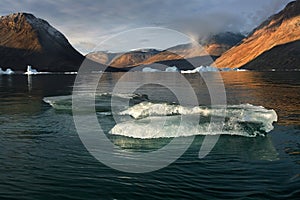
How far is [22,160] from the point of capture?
12.8 m

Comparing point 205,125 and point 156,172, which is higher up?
point 205,125

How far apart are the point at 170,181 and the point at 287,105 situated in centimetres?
2336

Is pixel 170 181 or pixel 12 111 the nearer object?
pixel 170 181

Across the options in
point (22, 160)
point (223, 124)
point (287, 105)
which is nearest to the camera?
point (22, 160)

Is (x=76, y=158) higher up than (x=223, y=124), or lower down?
lower down

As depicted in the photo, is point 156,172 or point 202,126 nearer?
point 156,172

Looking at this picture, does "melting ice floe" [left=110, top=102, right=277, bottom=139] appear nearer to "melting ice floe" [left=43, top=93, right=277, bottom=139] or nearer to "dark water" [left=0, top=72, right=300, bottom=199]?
"melting ice floe" [left=43, top=93, right=277, bottom=139]

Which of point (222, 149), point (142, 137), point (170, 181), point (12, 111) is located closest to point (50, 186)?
point (170, 181)


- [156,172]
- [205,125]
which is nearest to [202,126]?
[205,125]

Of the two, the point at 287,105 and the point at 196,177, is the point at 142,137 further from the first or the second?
the point at 287,105

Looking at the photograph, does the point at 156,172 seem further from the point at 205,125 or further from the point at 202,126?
the point at 205,125

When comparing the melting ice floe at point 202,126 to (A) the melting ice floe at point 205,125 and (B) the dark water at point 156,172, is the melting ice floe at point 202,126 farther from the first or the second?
(B) the dark water at point 156,172

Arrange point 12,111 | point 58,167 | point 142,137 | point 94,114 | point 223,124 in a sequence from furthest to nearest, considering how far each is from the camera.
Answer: point 12,111 → point 94,114 → point 223,124 → point 142,137 → point 58,167

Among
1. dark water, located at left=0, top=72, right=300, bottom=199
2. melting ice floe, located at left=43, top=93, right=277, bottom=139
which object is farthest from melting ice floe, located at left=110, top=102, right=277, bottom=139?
dark water, located at left=0, top=72, right=300, bottom=199
